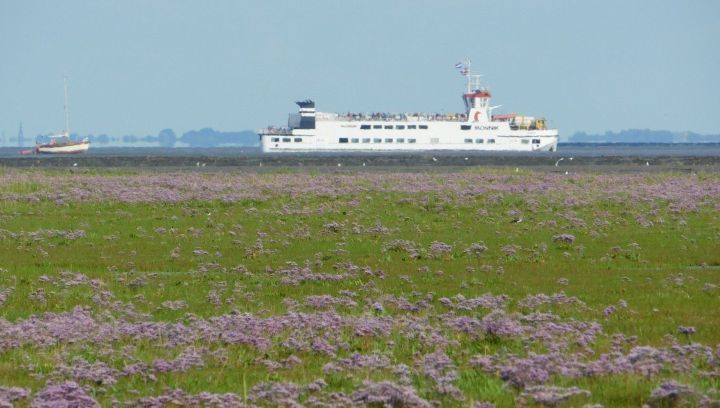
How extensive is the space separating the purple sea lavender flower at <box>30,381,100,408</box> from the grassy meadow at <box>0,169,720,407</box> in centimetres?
3

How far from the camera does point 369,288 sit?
20406mm

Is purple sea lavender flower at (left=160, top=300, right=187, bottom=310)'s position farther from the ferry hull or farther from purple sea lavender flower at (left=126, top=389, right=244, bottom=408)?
the ferry hull

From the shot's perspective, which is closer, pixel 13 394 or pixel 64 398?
pixel 64 398

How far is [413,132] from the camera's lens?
170000 millimetres

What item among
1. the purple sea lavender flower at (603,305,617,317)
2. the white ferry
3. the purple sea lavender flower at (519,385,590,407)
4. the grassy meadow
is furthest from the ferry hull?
the purple sea lavender flower at (519,385,590,407)

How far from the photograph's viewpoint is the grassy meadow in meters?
12.6

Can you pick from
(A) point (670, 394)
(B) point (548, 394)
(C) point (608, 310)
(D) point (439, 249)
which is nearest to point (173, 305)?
(C) point (608, 310)

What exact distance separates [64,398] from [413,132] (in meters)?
159

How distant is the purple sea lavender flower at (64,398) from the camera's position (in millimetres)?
11461

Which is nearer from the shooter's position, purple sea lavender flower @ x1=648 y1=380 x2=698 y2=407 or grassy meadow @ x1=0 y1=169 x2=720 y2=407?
purple sea lavender flower @ x1=648 y1=380 x2=698 y2=407

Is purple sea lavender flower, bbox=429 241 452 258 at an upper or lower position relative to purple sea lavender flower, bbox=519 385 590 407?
lower

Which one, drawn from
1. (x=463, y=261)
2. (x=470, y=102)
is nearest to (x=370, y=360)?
(x=463, y=261)

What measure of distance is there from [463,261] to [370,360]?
445 inches

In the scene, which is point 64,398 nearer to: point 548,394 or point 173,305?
point 548,394
